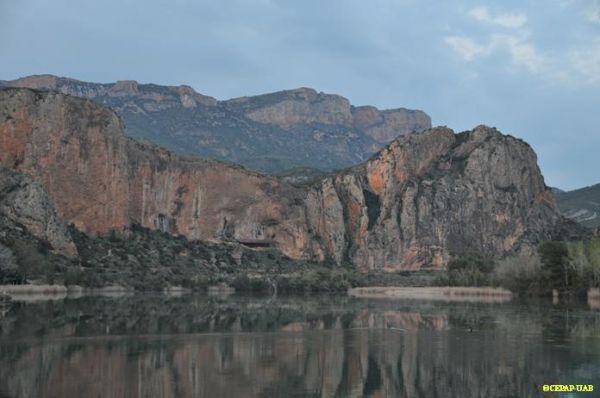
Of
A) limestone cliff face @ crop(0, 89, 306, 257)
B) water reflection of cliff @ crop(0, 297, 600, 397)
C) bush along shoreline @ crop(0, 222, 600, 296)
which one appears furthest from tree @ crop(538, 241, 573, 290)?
limestone cliff face @ crop(0, 89, 306, 257)

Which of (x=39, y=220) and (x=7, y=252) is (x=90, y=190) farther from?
(x=7, y=252)

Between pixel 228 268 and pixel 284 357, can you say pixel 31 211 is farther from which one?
pixel 284 357

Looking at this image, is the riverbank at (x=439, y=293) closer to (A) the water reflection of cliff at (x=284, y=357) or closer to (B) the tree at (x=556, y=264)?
(B) the tree at (x=556, y=264)

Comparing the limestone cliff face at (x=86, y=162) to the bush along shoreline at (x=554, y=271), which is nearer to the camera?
the bush along shoreline at (x=554, y=271)

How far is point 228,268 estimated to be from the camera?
17050cm

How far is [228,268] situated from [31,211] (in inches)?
2332

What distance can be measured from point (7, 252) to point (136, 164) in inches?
3547

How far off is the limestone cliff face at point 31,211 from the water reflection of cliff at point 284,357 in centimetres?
6809

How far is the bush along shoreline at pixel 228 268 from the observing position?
99.8 m

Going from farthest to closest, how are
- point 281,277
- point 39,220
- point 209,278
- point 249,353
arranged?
point 281,277 → point 209,278 → point 39,220 → point 249,353

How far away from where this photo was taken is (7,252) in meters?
93.4

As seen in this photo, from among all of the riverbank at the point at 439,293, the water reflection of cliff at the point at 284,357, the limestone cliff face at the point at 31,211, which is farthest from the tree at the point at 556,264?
the limestone cliff face at the point at 31,211

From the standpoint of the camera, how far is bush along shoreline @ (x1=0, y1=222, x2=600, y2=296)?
3930 inches

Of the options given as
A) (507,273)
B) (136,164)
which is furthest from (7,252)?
(136,164)
